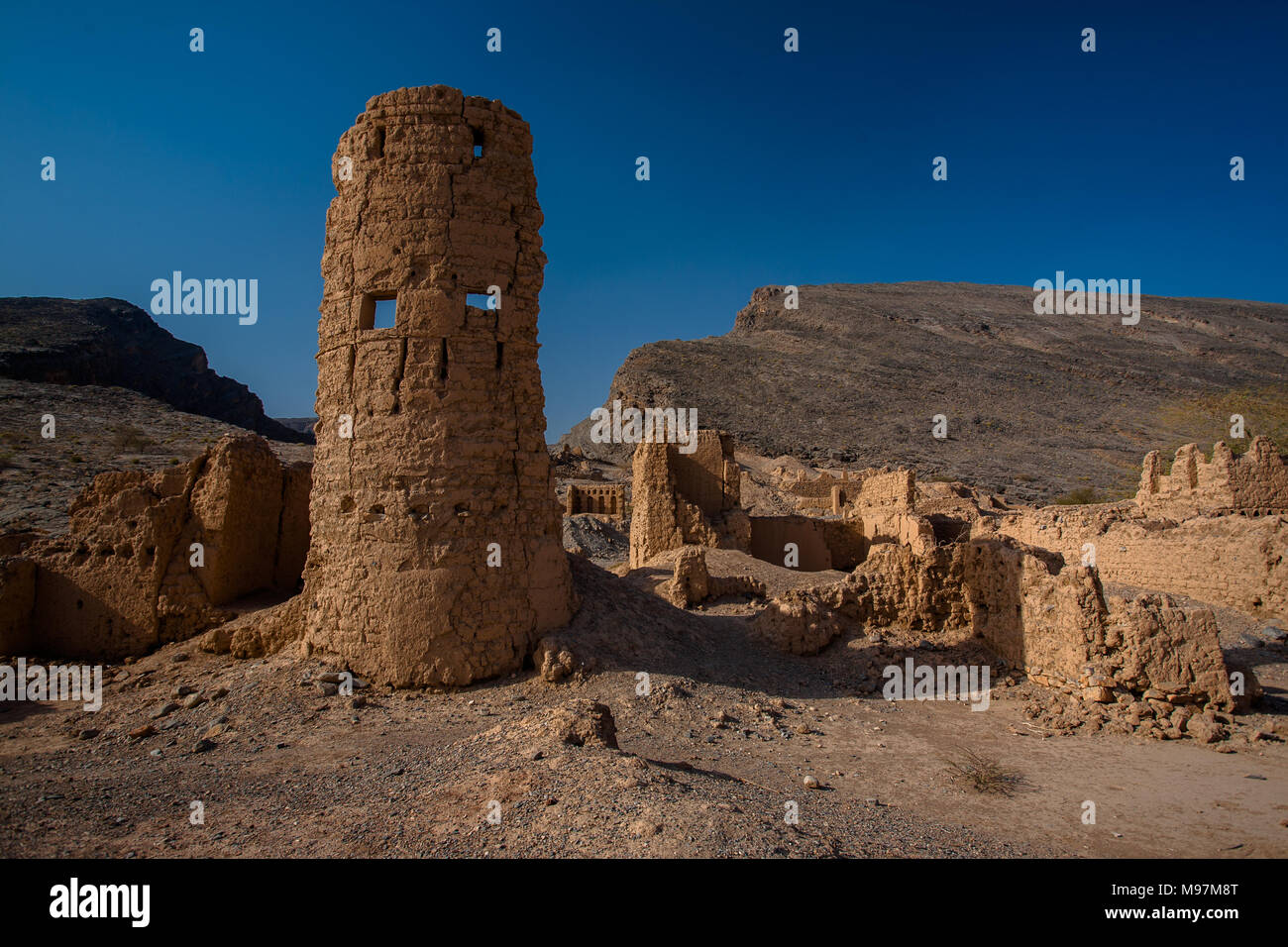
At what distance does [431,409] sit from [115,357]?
148 ft

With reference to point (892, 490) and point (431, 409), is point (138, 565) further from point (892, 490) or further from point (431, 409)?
point (892, 490)

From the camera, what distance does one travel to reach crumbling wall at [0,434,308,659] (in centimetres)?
875

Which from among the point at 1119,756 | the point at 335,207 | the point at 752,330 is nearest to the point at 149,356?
the point at 335,207

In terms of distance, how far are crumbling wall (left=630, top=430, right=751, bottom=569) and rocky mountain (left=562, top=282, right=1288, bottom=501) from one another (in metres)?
31.6

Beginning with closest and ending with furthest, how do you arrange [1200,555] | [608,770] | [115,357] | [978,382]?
[608,770] → [1200,555] → [115,357] → [978,382]

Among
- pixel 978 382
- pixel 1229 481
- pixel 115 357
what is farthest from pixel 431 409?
pixel 978 382

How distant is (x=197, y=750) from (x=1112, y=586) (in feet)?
48.5

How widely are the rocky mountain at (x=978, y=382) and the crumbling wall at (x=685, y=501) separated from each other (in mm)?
31564

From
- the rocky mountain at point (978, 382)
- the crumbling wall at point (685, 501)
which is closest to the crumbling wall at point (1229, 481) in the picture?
the crumbling wall at point (685, 501)

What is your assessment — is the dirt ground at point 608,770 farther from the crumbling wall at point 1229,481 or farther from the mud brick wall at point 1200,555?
the crumbling wall at point 1229,481

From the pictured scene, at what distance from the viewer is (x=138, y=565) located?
28.7 ft

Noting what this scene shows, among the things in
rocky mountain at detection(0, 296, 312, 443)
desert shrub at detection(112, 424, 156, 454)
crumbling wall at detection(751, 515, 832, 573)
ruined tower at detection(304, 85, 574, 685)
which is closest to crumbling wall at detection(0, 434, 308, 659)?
ruined tower at detection(304, 85, 574, 685)

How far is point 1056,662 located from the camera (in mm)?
8570
